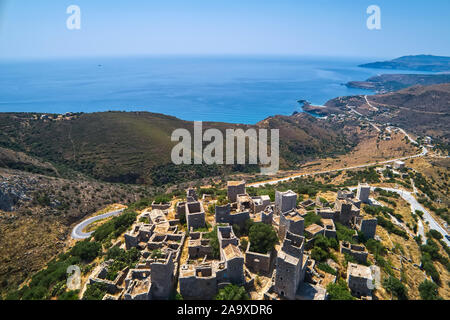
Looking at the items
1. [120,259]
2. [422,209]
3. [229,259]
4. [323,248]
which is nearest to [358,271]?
[323,248]

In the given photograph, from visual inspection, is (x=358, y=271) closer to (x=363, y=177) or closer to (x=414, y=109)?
(x=363, y=177)

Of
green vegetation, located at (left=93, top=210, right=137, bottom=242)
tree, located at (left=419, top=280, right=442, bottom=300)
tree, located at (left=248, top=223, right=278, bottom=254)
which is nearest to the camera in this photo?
tree, located at (left=248, top=223, right=278, bottom=254)

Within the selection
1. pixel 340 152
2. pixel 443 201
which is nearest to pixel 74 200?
pixel 443 201

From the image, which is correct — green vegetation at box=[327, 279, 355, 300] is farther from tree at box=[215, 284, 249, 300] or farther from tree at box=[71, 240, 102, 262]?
tree at box=[71, 240, 102, 262]

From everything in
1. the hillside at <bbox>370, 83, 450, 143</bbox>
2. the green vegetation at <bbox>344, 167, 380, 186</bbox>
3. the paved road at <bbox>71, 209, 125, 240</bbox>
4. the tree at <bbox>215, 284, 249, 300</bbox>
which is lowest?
the paved road at <bbox>71, 209, 125, 240</bbox>

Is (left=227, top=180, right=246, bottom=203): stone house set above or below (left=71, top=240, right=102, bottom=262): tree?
above

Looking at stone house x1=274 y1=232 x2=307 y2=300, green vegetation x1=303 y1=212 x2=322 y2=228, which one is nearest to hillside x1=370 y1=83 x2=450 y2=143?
green vegetation x1=303 y1=212 x2=322 y2=228

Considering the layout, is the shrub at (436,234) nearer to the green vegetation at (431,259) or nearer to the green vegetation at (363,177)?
the green vegetation at (431,259)
